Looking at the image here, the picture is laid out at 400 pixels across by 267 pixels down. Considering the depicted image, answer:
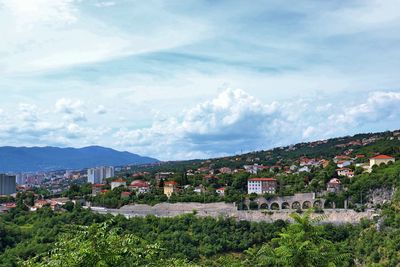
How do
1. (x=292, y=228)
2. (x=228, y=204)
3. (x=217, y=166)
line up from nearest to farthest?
1. (x=292, y=228)
2. (x=228, y=204)
3. (x=217, y=166)

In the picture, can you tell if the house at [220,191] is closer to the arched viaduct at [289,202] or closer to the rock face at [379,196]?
the arched viaduct at [289,202]

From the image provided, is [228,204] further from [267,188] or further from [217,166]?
[217,166]

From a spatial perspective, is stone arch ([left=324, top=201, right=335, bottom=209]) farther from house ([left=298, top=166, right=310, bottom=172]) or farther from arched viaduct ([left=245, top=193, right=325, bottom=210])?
house ([left=298, top=166, right=310, bottom=172])

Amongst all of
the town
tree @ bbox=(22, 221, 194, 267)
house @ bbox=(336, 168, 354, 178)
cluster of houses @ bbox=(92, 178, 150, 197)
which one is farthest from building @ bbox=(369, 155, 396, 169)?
tree @ bbox=(22, 221, 194, 267)

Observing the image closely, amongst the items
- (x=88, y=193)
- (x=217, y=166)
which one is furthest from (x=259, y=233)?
(x=217, y=166)

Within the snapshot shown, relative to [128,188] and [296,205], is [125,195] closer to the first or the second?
[128,188]

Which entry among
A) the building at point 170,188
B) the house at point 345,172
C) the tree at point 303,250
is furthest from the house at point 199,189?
the tree at point 303,250
